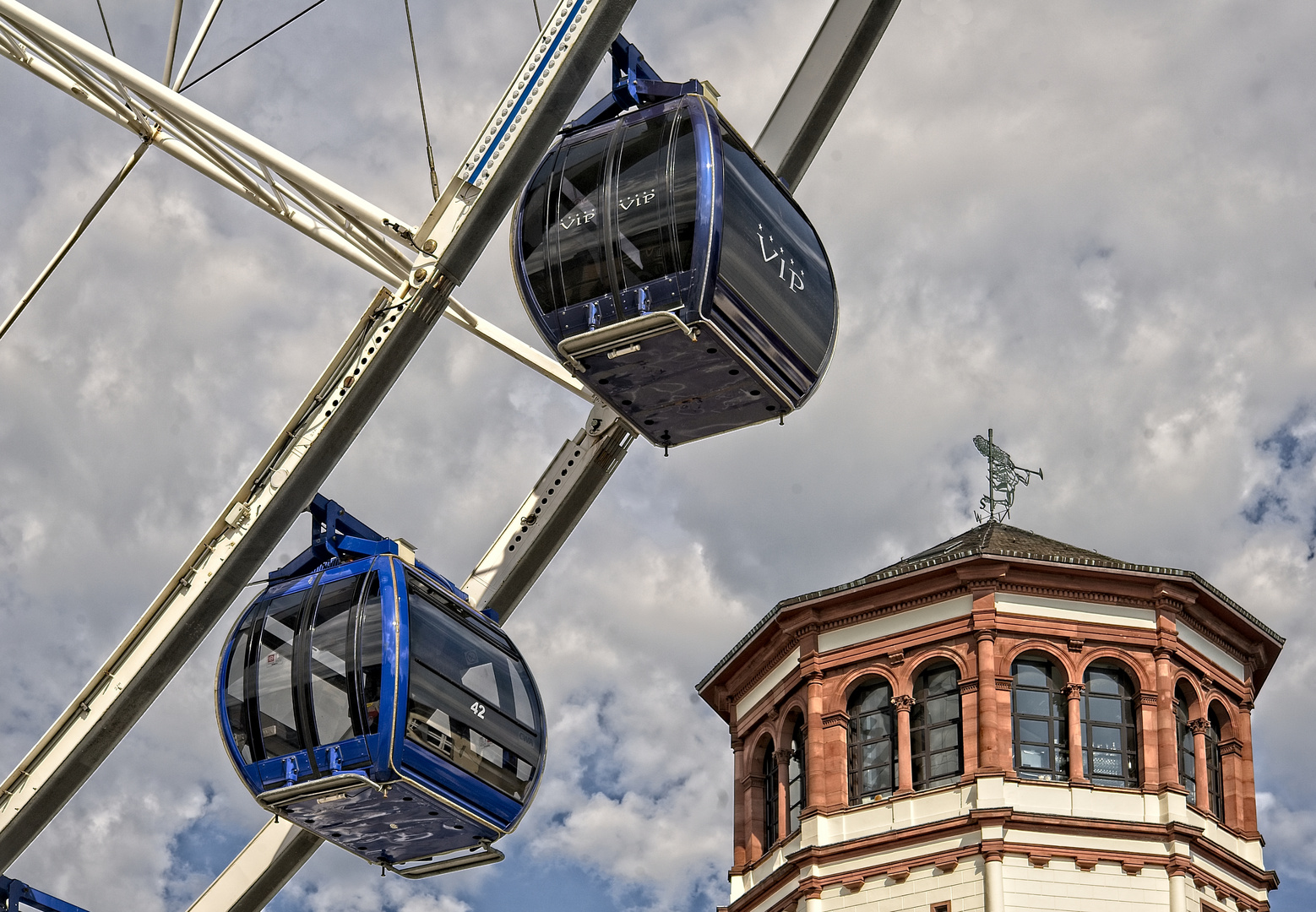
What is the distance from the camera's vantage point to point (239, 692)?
20781 millimetres

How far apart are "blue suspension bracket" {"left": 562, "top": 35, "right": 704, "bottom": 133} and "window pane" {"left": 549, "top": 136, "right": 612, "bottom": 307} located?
0.40 metres

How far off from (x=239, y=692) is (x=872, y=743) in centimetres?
2056

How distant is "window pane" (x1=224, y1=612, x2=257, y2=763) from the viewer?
20.6 metres

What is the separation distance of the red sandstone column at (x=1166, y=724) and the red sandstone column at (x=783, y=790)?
→ 20.2 ft

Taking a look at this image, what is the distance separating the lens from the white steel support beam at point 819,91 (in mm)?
22734

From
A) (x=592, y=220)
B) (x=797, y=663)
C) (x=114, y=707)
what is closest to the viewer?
(x=592, y=220)

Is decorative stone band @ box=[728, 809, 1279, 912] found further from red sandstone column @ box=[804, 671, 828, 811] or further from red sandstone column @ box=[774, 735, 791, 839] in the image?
red sandstone column @ box=[774, 735, 791, 839]

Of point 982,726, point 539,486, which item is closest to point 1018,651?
point 982,726

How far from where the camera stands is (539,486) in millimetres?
23656

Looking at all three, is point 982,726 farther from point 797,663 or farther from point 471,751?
point 471,751

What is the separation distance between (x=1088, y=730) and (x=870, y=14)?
1926 cm

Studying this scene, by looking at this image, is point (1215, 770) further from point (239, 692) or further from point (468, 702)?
point (239, 692)

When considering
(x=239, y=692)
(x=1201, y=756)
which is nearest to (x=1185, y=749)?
(x=1201, y=756)

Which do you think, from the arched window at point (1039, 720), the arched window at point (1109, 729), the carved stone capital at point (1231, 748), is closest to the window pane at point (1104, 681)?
the arched window at point (1109, 729)
